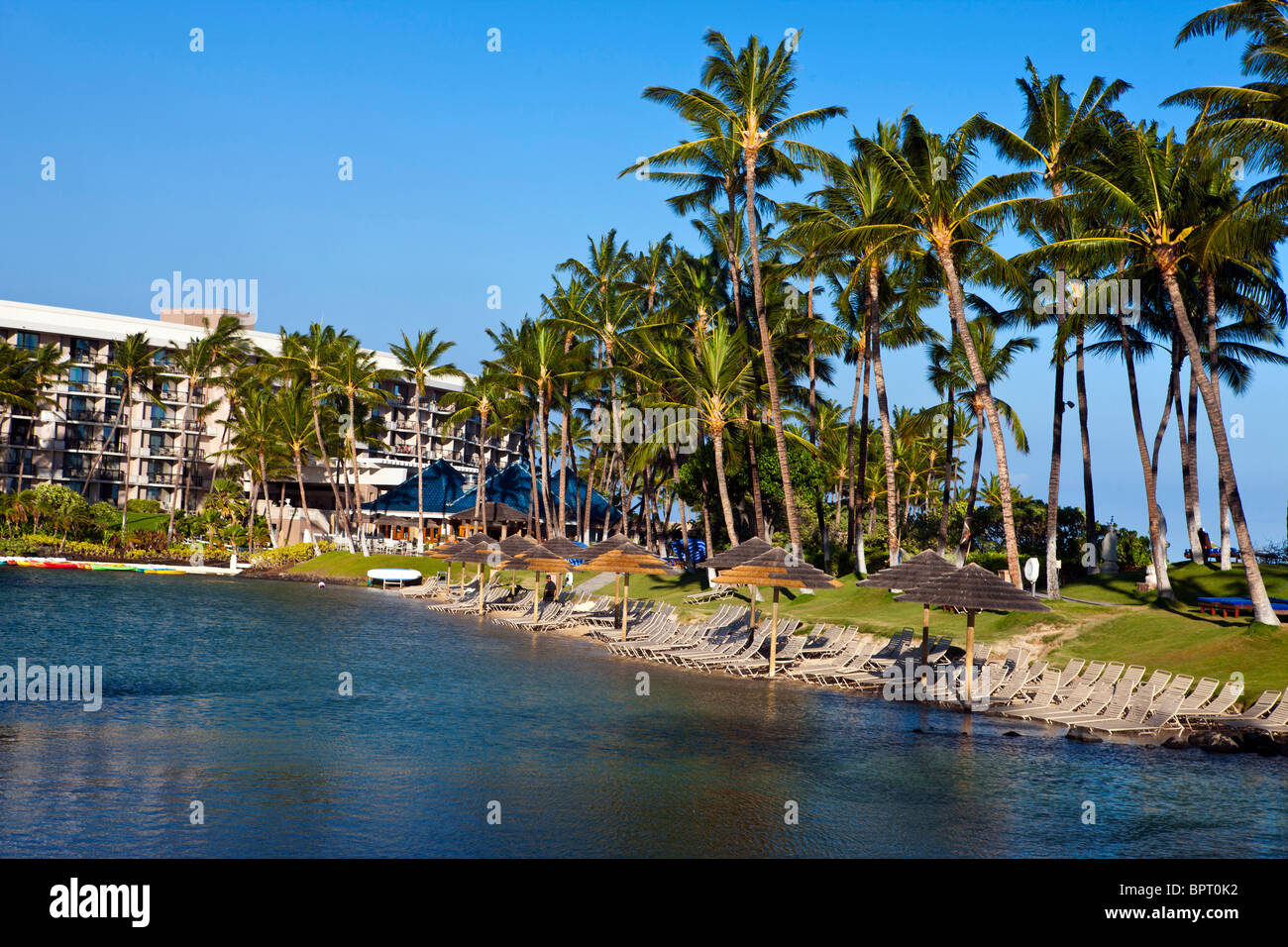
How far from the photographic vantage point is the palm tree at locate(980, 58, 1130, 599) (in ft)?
94.5

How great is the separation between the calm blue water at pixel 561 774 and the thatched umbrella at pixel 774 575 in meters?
2.31

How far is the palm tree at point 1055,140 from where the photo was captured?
94.5 ft

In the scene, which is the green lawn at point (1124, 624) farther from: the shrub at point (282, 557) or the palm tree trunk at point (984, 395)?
the shrub at point (282, 557)

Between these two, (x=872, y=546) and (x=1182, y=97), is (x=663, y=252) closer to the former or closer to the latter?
(x=872, y=546)

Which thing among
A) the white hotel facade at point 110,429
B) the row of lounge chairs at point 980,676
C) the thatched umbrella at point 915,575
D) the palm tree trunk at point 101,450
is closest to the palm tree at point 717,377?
the row of lounge chairs at point 980,676

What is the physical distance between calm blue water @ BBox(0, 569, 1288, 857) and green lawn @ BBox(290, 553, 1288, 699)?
471cm

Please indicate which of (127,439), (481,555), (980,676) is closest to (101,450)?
(127,439)

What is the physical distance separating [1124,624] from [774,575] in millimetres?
8225

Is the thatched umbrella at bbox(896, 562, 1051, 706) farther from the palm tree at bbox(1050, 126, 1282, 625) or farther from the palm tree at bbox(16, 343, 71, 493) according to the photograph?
the palm tree at bbox(16, 343, 71, 493)

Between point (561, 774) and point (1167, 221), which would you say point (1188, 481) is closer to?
point (1167, 221)

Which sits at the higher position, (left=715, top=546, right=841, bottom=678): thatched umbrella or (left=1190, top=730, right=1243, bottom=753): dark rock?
(left=715, top=546, right=841, bottom=678): thatched umbrella

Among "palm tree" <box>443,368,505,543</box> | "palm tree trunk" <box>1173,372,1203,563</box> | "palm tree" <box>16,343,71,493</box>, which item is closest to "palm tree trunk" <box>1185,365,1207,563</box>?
"palm tree trunk" <box>1173,372,1203,563</box>
